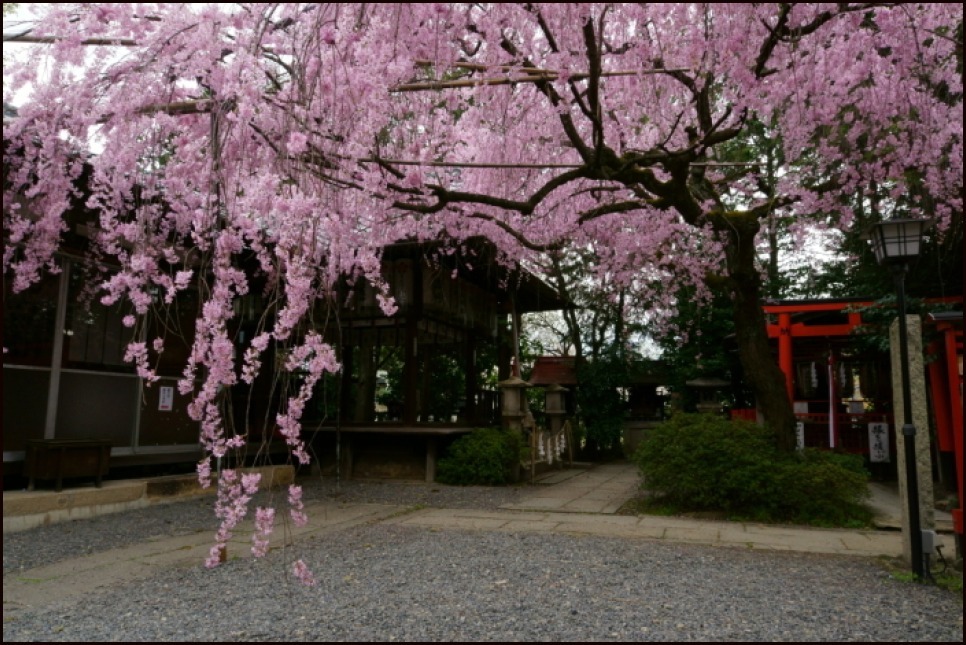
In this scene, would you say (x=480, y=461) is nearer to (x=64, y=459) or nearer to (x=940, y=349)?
(x=64, y=459)

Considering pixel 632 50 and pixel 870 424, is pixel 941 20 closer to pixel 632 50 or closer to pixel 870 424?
pixel 632 50

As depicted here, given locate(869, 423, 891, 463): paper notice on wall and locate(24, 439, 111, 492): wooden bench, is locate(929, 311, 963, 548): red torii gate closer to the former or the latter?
locate(869, 423, 891, 463): paper notice on wall

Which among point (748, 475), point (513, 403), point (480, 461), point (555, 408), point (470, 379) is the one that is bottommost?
point (480, 461)

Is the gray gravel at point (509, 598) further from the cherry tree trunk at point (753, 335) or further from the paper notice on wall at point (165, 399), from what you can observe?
the paper notice on wall at point (165, 399)

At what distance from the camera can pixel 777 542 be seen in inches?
207

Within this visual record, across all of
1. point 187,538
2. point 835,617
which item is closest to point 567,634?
point 835,617

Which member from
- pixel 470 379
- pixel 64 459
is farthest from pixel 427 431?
pixel 64 459

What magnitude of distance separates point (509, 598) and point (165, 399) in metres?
6.15

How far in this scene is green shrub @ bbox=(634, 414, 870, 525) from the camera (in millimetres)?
6164

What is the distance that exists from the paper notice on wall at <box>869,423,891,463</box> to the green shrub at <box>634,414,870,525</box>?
12.8ft

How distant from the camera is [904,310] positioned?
167 inches

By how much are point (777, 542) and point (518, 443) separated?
4.71m

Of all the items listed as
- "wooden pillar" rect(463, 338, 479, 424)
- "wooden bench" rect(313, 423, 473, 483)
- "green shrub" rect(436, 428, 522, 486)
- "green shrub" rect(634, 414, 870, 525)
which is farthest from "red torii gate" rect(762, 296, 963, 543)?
"wooden pillar" rect(463, 338, 479, 424)

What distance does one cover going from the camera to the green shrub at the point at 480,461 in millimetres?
9102
